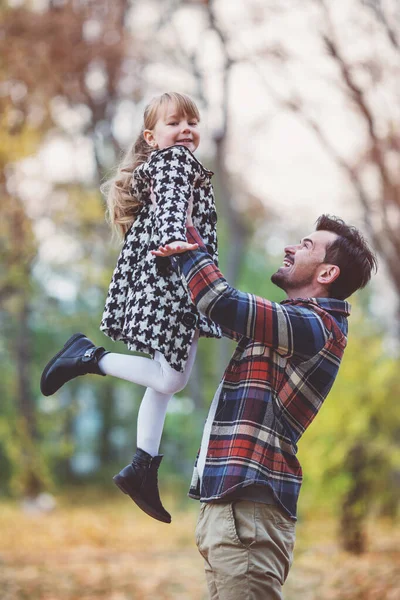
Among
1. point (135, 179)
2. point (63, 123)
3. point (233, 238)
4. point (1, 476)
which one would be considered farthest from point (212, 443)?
point (1, 476)

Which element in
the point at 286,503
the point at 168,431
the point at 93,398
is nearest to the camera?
the point at 286,503

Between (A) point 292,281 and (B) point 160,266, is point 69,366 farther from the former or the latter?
(A) point 292,281

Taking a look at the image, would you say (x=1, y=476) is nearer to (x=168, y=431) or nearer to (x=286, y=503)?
(x=168, y=431)

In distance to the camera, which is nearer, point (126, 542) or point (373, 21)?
point (373, 21)

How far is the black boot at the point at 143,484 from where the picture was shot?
6.91ft

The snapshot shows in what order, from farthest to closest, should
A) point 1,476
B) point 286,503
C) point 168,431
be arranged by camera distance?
point 1,476
point 168,431
point 286,503

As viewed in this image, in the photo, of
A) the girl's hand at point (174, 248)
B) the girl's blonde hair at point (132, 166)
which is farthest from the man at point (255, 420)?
the girl's blonde hair at point (132, 166)

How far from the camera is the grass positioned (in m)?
6.45

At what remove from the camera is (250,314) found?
1.94 m

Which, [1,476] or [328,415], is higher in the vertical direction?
[328,415]

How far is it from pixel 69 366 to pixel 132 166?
570mm

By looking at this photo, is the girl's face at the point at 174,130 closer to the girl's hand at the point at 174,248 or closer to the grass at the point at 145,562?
the girl's hand at the point at 174,248

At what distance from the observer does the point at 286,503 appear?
2.04 metres

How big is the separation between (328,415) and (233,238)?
7.75ft
